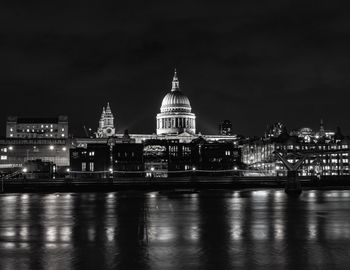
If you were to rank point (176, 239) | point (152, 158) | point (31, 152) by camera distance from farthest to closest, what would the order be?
point (31, 152) → point (152, 158) → point (176, 239)

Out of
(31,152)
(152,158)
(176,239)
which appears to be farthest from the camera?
(31,152)

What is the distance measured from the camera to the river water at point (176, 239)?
19625mm

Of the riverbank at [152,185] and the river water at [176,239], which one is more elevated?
the riverbank at [152,185]

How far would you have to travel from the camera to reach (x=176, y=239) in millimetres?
25047

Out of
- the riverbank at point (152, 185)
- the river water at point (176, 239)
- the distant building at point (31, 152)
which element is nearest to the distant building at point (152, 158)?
the distant building at point (31, 152)

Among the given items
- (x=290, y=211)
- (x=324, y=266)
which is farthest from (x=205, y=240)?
(x=290, y=211)

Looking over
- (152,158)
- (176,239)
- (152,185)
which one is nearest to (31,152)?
(152,158)

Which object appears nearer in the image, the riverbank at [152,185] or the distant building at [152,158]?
the riverbank at [152,185]

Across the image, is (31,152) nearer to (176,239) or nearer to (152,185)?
(152,185)

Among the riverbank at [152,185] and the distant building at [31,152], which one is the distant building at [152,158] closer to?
the distant building at [31,152]

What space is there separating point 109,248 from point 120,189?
58230 millimetres

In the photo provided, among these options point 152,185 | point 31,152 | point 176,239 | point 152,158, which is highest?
point 31,152

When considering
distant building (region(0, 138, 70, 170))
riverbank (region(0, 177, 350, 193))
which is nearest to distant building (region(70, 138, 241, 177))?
distant building (region(0, 138, 70, 170))

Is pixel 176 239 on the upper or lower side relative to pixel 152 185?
lower
